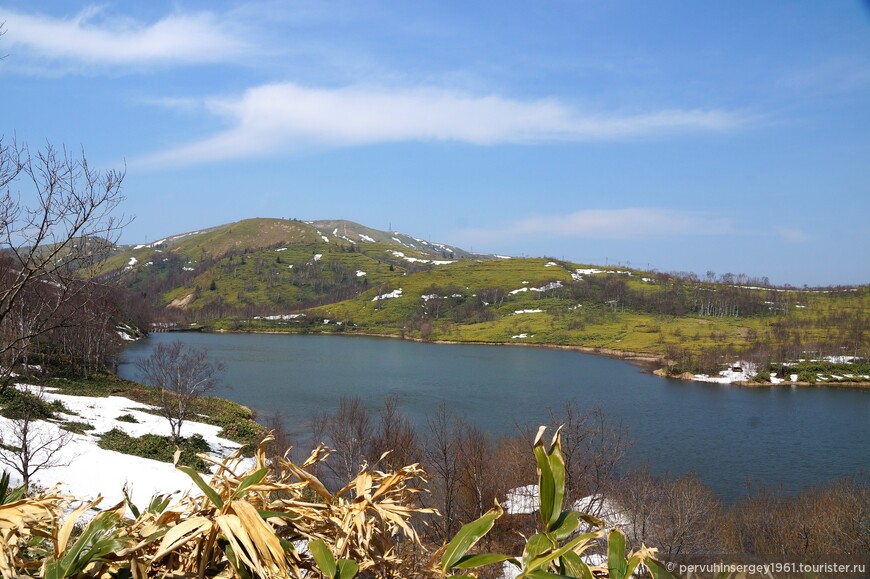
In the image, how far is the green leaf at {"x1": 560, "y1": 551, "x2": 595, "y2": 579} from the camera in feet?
3.27

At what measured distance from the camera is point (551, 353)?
8000cm

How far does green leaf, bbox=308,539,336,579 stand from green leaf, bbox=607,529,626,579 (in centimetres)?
43

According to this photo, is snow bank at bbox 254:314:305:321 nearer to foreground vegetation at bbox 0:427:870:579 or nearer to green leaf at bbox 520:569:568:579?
foreground vegetation at bbox 0:427:870:579

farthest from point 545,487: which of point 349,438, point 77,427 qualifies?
point 77,427

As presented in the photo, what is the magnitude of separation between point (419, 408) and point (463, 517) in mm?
20099

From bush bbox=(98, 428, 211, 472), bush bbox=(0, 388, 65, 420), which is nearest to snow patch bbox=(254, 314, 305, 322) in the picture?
bush bbox=(0, 388, 65, 420)

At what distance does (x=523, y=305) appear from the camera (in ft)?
380

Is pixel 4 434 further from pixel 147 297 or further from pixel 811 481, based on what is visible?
pixel 147 297

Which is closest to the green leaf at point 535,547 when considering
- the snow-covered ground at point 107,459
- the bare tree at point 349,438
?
the snow-covered ground at point 107,459

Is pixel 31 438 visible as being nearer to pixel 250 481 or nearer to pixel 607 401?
pixel 250 481

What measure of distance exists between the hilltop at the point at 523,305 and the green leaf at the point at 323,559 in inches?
2451

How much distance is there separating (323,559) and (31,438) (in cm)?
2201

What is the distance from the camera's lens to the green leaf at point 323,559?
0.93m

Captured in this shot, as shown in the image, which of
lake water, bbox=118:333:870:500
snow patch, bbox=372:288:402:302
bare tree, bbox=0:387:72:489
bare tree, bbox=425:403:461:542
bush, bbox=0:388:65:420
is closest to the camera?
bare tree, bbox=0:387:72:489
